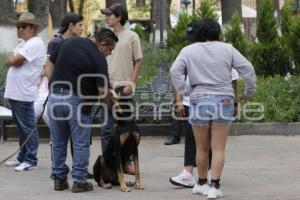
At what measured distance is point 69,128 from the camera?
7727mm

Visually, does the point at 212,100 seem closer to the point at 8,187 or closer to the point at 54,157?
the point at 54,157

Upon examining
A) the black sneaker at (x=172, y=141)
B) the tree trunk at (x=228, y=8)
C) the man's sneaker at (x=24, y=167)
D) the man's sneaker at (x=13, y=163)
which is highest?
the tree trunk at (x=228, y=8)

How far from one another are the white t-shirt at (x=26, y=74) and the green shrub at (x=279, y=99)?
4592 millimetres

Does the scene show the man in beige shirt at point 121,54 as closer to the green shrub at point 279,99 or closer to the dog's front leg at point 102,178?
the dog's front leg at point 102,178

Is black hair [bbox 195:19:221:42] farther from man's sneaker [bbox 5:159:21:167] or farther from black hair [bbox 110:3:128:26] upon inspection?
man's sneaker [bbox 5:159:21:167]

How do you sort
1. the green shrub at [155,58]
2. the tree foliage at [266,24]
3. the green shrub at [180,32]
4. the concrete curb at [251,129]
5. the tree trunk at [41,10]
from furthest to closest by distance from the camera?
1. the green shrub at [180,32]
2. the tree trunk at [41,10]
3. the green shrub at [155,58]
4. the tree foliage at [266,24]
5. the concrete curb at [251,129]

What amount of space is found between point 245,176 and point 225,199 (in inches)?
55.9

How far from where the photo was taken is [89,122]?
7.60 m

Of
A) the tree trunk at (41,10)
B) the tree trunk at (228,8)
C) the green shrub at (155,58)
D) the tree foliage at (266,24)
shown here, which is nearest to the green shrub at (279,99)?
the tree foliage at (266,24)

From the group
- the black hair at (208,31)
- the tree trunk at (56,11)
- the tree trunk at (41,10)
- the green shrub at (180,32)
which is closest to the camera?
the black hair at (208,31)

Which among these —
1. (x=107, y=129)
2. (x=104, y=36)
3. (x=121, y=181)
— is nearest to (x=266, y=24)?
(x=107, y=129)

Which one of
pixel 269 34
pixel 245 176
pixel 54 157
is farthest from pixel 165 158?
pixel 269 34

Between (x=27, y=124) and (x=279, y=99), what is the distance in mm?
5466

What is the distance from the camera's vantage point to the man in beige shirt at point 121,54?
8.56 metres
